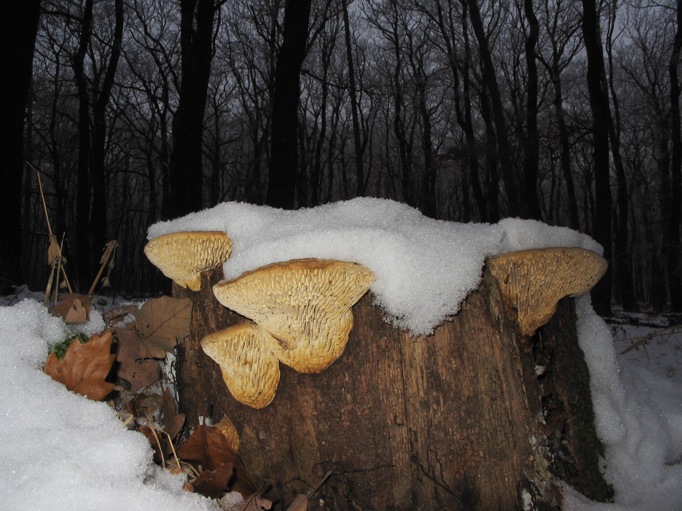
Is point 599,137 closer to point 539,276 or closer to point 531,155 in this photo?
point 531,155

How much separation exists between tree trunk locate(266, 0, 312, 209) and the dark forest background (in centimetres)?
2

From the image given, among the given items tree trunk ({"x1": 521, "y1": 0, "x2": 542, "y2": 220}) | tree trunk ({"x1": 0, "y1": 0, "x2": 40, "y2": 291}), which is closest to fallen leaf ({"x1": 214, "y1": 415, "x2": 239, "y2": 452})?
tree trunk ({"x1": 0, "y1": 0, "x2": 40, "y2": 291})

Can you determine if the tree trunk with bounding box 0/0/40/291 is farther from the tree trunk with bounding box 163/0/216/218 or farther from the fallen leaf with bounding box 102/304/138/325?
the fallen leaf with bounding box 102/304/138/325

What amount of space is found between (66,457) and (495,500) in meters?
1.44

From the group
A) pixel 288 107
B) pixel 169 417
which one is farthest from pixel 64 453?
pixel 288 107

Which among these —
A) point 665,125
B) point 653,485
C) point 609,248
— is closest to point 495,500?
point 653,485

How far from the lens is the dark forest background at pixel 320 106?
704cm

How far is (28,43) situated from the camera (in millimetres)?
4957

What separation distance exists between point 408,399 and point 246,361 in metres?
0.62

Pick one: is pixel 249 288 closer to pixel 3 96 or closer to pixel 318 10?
pixel 3 96

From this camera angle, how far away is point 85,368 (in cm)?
150

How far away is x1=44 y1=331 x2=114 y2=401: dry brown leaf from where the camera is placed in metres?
1.46

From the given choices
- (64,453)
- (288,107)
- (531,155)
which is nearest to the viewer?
(64,453)

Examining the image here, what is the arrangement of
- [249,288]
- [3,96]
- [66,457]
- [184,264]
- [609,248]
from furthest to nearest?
[609,248] → [3,96] → [184,264] → [249,288] → [66,457]
